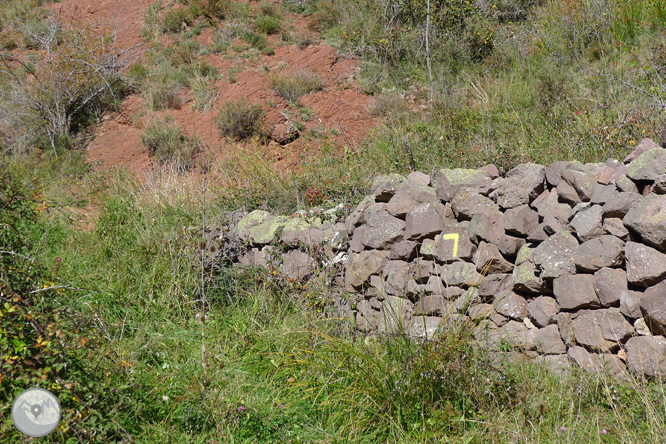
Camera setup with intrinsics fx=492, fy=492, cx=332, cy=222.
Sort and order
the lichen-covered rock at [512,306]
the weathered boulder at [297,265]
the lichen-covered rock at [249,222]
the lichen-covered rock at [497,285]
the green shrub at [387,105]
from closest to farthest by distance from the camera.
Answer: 1. the lichen-covered rock at [512,306]
2. the lichen-covered rock at [497,285]
3. the weathered boulder at [297,265]
4. the lichen-covered rock at [249,222]
5. the green shrub at [387,105]

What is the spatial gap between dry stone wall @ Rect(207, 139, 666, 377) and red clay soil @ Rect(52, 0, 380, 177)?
3481 mm

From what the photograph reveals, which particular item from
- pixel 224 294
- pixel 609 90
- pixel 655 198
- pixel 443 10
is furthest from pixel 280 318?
pixel 443 10

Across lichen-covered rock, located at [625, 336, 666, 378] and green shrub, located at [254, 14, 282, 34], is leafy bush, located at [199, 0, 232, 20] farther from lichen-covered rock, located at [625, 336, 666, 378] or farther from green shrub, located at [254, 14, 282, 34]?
lichen-covered rock, located at [625, 336, 666, 378]

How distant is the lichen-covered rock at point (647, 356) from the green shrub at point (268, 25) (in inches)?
446

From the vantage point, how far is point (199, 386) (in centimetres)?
302

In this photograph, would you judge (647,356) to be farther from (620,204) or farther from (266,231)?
(266,231)

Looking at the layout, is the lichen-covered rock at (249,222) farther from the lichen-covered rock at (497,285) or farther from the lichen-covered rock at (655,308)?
the lichen-covered rock at (655,308)

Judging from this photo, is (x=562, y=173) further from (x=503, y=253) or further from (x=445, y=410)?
(x=445, y=410)

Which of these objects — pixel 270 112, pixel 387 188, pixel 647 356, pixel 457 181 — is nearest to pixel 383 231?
pixel 387 188

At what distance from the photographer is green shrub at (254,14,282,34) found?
12.4 m

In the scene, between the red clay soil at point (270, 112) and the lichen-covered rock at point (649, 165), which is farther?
the red clay soil at point (270, 112)

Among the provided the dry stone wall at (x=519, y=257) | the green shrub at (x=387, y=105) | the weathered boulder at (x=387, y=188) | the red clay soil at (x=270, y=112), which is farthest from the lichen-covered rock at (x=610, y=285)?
the green shrub at (x=387, y=105)

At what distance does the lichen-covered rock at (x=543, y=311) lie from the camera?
3.57 meters

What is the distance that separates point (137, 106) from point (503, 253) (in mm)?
10208
